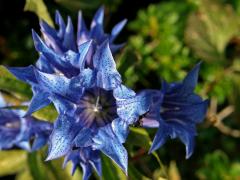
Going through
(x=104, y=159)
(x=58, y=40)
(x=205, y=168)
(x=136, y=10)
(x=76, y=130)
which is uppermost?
(x=136, y=10)

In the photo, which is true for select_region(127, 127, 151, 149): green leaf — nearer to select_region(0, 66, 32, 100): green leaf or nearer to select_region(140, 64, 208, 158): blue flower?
select_region(140, 64, 208, 158): blue flower

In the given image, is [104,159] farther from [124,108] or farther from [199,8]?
[199,8]

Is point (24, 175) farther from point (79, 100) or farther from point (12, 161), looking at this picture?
point (79, 100)

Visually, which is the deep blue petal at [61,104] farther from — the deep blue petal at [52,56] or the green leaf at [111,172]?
the green leaf at [111,172]

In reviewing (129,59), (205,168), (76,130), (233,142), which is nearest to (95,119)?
(76,130)

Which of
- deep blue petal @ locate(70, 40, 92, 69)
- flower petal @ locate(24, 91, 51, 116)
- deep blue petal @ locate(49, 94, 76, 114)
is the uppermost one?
deep blue petal @ locate(70, 40, 92, 69)

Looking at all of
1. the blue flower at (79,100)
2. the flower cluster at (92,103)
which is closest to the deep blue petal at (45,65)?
the flower cluster at (92,103)

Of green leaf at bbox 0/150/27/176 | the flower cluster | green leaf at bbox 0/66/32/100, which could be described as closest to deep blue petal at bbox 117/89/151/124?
the flower cluster
